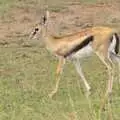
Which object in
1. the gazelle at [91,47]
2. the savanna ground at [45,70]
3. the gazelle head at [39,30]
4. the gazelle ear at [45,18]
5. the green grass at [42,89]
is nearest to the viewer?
the green grass at [42,89]

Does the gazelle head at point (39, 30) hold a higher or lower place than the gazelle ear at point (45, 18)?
lower

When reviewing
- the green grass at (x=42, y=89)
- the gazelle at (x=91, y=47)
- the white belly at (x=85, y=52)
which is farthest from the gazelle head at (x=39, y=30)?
the white belly at (x=85, y=52)

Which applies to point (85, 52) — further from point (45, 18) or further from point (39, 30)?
point (39, 30)

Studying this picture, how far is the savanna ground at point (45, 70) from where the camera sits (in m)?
8.00

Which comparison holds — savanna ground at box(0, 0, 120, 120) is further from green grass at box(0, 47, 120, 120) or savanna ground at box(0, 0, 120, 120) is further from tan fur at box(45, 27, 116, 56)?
tan fur at box(45, 27, 116, 56)

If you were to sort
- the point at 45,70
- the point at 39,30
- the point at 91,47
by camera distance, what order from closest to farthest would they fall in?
1. the point at 91,47
2. the point at 39,30
3. the point at 45,70

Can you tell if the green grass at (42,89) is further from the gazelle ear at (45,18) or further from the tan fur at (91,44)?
the gazelle ear at (45,18)

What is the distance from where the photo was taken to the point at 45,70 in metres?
11.4

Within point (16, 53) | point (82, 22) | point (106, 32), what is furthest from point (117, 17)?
point (106, 32)

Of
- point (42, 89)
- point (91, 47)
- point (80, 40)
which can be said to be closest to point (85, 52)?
point (91, 47)

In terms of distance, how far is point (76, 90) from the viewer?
31.7 ft

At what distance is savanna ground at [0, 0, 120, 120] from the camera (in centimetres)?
800

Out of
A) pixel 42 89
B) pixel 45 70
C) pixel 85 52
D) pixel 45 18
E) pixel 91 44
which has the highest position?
pixel 45 18

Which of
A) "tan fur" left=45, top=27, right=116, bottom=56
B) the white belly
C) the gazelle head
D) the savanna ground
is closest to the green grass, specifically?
the savanna ground
